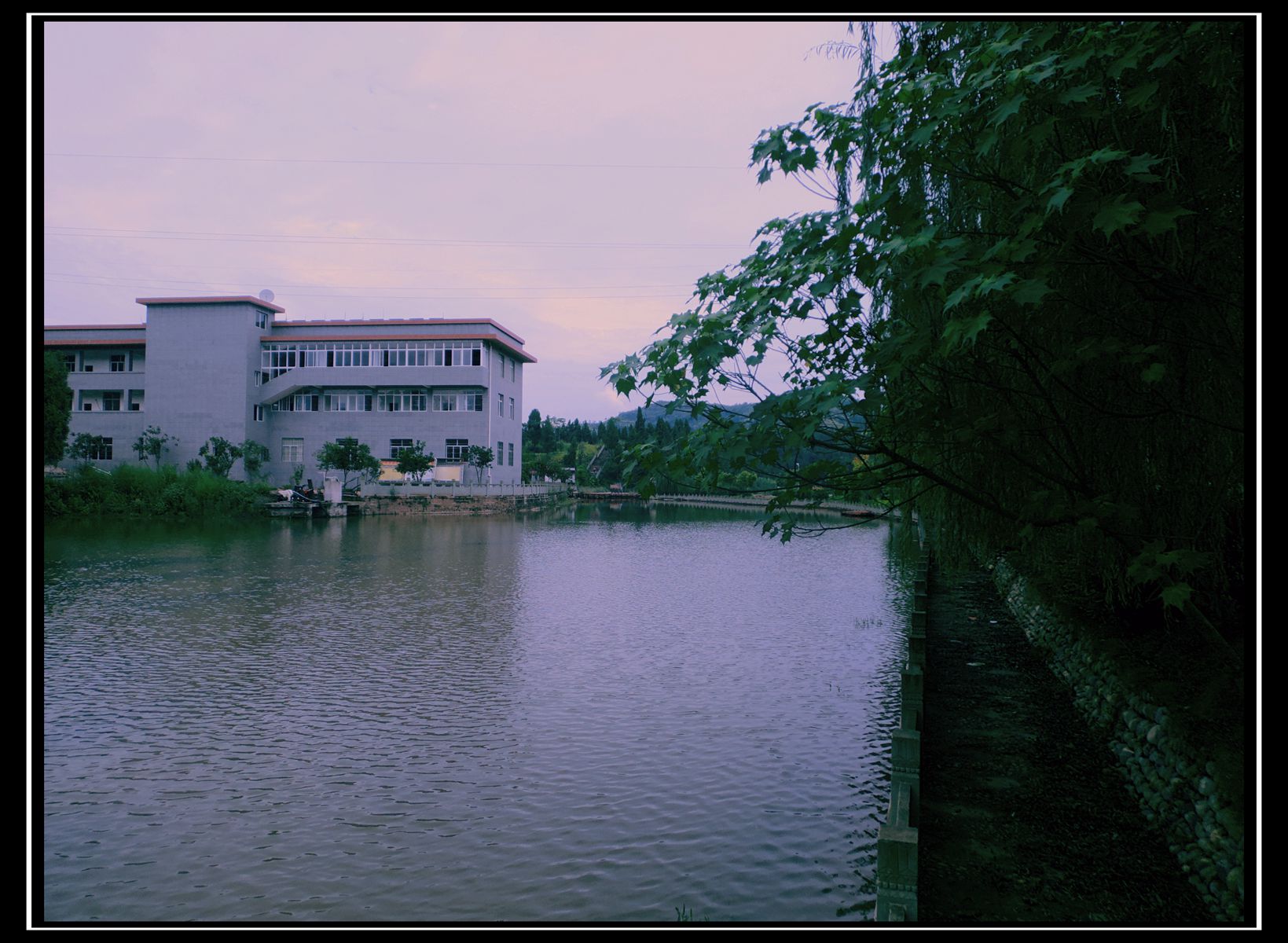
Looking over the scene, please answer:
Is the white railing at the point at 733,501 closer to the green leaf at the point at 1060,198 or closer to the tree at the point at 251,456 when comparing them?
the tree at the point at 251,456

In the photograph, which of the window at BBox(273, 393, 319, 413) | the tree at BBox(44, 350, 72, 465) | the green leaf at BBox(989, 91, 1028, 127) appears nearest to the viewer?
the green leaf at BBox(989, 91, 1028, 127)

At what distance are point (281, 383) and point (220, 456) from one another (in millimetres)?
6452

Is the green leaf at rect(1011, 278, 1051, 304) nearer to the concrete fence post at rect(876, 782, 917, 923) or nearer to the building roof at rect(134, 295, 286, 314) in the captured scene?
the concrete fence post at rect(876, 782, 917, 923)

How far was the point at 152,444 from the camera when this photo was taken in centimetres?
5388

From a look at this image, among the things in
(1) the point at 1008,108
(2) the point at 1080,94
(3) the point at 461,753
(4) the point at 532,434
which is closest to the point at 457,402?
(4) the point at 532,434

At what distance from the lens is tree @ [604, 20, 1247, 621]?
4441 millimetres

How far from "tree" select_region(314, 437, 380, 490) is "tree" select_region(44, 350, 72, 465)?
12.8 metres

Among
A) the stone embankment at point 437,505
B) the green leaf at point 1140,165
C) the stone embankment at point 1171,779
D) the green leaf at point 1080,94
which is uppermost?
the green leaf at point 1080,94

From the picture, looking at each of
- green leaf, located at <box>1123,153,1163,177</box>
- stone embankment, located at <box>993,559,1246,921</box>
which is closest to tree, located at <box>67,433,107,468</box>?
stone embankment, located at <box>993,559,1246,921</box>

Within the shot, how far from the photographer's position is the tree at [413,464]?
5238cm

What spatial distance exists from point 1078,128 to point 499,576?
66.0ft

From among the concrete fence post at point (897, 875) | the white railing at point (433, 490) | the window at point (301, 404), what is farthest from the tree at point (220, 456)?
the concrete fence post at point (897, 875)

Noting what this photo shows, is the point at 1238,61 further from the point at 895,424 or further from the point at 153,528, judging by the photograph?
the point at 153,528

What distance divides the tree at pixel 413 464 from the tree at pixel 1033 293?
157ft
